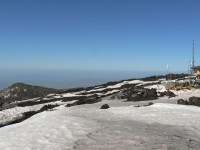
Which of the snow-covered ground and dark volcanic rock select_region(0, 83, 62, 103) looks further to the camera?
dark volcanic rock select_region(0, 83, 62, 103)

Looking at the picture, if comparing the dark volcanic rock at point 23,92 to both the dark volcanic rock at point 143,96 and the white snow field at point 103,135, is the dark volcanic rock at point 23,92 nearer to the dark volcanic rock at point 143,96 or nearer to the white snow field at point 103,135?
the dark volcanic rock at point 143,96

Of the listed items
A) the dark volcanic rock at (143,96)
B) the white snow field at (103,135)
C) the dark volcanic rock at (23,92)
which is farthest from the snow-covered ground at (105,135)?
the dark volcanic rock at (23,92)

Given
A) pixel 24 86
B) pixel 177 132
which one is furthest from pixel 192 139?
pixel 24 86

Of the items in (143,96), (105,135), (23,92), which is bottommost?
(23,92)

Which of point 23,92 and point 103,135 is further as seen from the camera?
point 23,92

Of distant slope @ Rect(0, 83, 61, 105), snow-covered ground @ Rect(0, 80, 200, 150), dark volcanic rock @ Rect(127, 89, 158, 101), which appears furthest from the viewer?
distant slope @ Rect(0, 83, 61, 105)

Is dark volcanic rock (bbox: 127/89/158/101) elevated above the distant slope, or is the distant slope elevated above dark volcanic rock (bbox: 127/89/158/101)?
dark volcanic rock (bbox: 127/89/158/101)

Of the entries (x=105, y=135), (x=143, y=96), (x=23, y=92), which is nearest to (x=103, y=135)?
(x=105, y=135)

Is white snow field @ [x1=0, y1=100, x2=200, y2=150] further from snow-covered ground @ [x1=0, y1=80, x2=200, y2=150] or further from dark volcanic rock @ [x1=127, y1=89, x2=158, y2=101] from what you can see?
dark volcanic rock @ [x1=127, y1=89, x2=158, y2=101]

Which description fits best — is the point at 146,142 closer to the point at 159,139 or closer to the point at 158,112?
the point at 159,139

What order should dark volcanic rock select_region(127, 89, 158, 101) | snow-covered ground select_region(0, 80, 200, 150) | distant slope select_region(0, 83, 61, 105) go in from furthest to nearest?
1. distant slope select_region(0, 83, 61, 105)
2. dark volcanic rock select_region(127, 89, 158, 101)
3. snow-covered ground select_region(0, 80, 200, 150)

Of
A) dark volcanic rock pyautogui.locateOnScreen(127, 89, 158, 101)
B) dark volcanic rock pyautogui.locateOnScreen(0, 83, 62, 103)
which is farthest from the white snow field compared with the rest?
dark volcanic rock pyautogui.locateOnScreen(0, 83, 62, 103)

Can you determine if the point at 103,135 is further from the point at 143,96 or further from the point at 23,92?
the point at 23,92

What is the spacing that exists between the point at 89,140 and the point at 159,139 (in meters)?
3.67
